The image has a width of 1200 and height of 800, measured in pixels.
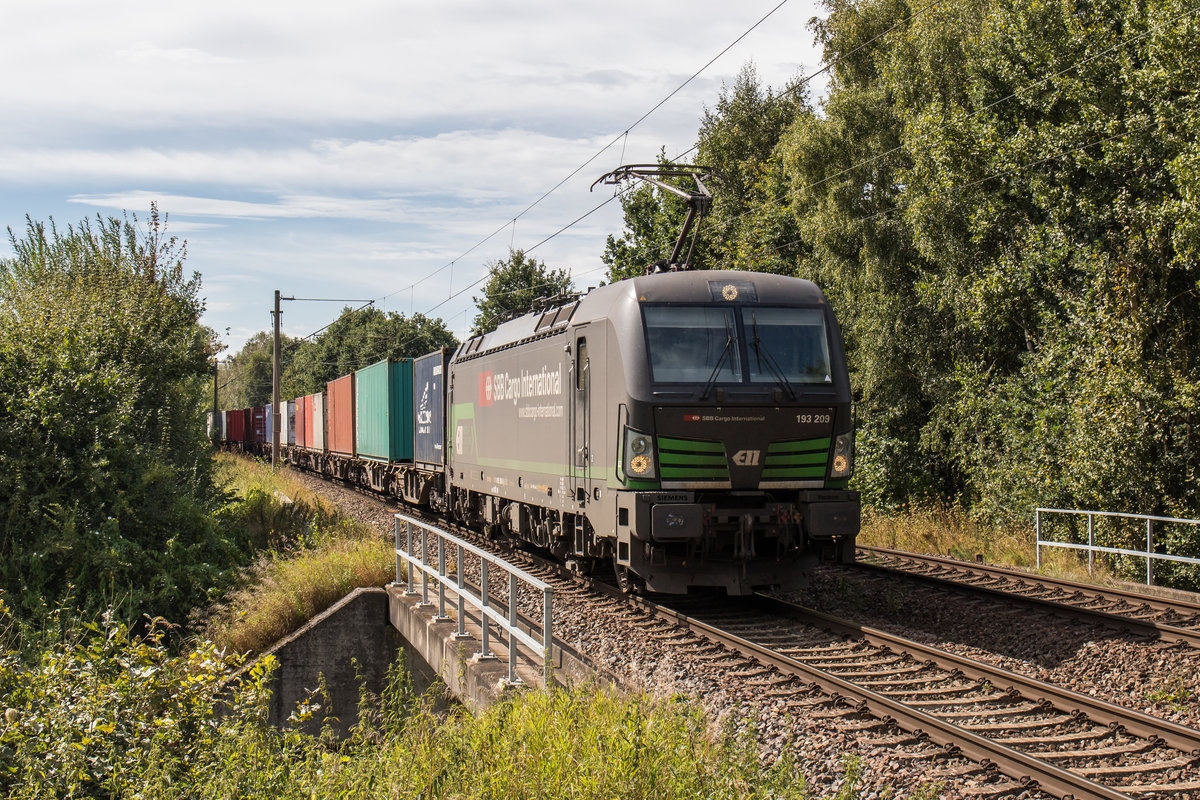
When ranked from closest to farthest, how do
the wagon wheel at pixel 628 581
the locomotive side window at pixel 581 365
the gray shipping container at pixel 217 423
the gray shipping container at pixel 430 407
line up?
the wagon wheel at pixel 628 581 → the locomotive side window at pixel 581 365 → the gray shipping container at pixel 430 407 → the gray shipping container at pixel 217 423

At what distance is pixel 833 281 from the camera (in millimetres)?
23547

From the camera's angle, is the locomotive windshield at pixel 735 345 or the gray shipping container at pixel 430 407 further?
the gray shipping container at pixel 430 407

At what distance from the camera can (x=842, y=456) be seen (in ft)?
33.8

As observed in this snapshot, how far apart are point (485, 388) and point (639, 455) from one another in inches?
228

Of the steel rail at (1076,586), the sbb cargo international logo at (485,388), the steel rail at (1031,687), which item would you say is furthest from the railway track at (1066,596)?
the sbb cargo international logo at (485,388)

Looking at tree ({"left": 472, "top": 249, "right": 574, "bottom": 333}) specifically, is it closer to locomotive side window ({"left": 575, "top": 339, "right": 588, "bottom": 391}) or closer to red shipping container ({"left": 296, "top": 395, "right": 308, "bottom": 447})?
red shipping container ({"left": 296, "top": 395, "right": 308, "bottom": 447})

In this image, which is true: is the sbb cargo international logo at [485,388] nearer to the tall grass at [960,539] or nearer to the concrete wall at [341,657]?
the concrete wall at [341,657]

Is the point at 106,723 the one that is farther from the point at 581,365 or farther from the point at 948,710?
the point at 948,710

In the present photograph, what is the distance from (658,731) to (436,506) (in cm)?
1519

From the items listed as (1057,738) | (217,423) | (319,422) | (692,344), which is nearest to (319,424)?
(319,422)

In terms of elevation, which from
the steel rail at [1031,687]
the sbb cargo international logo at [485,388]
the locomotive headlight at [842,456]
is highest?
the sbb cargo international logo at [485,388]

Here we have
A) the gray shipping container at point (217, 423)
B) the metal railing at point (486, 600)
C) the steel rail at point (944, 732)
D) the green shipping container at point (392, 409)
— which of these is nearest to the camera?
the steel rail at point (944, 732)

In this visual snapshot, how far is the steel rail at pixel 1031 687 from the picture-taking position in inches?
245

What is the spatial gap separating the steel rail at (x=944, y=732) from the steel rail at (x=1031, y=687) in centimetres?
106
